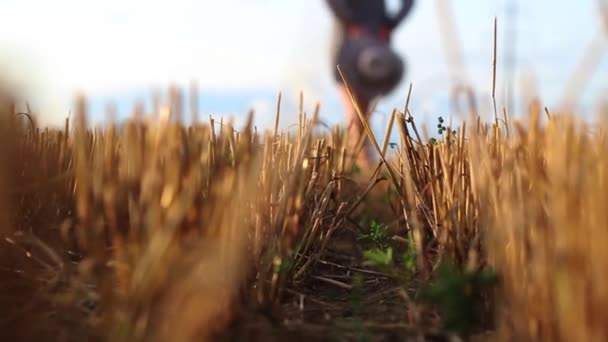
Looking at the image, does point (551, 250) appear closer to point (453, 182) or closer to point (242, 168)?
point (242, 168)

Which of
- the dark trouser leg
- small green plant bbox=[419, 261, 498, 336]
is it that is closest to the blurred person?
the dark trouser leg

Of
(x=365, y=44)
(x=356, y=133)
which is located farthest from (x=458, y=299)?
(x=365, y=44)

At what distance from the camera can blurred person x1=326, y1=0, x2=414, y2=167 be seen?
20.7 feet

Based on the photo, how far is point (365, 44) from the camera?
6293mm

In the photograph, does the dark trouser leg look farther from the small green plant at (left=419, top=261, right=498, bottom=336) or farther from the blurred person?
the small green plant at (left=419, top=261, right=498, bottom=336)

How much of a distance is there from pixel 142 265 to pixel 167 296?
66mm

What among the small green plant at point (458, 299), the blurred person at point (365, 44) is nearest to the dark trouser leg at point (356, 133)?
the blurred person at point (365, 44)

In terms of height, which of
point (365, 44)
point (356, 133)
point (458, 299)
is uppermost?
point (365, 44)

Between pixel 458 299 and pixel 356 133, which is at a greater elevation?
pixel 356 133

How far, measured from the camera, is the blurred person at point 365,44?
6305 millimetres

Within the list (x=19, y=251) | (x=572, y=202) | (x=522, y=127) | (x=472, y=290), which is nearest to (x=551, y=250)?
(x=572, y=202)

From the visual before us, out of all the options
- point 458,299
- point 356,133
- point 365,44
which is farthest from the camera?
point 365,44

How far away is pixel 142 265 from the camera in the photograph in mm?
1211

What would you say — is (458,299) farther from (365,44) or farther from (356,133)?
(365,44)
